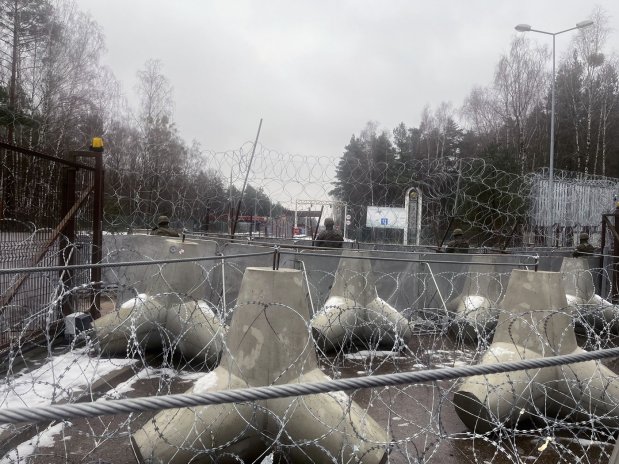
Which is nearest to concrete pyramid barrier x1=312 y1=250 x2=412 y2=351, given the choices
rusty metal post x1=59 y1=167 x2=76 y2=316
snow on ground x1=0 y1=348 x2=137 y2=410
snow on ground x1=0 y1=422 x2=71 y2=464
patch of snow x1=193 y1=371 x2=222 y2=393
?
snow on ground x1=0 y1=348 x2=137 y2=410

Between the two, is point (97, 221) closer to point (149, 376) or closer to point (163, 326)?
point (163, 326)

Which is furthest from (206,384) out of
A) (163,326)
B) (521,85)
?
(521,85)

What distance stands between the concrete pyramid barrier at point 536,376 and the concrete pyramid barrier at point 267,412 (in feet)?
3.53

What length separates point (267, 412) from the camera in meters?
3.25

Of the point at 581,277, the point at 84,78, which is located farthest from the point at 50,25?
the point at 581,277

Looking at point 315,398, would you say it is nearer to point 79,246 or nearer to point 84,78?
point 79,246

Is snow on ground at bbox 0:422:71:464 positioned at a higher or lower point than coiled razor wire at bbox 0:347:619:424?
lower

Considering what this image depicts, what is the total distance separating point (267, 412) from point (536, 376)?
2185 mm

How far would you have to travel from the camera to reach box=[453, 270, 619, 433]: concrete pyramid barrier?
Answer: 12.9 ft

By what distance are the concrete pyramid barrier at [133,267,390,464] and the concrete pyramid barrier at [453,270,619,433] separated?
1075 millimetres

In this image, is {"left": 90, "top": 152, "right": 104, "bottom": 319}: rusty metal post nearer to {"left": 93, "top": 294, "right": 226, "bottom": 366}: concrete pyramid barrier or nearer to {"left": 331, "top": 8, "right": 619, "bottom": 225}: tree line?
{"left": 93, "top": 294, "right": 226, "bottom": 366}: concrete pyramid barrier

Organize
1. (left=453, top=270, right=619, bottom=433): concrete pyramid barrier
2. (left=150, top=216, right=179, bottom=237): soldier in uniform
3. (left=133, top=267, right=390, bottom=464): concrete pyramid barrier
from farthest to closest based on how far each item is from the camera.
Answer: (left=150, top=216, right=179, bottom=237): soldier in uniform, (left=453, top=270, right=619, bottom=433): concrete pyramid barrier, (left=133, top=267, right=390, bottom=464): concrete pyramid barrier

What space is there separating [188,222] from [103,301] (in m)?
2.77

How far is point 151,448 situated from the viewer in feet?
10.2
